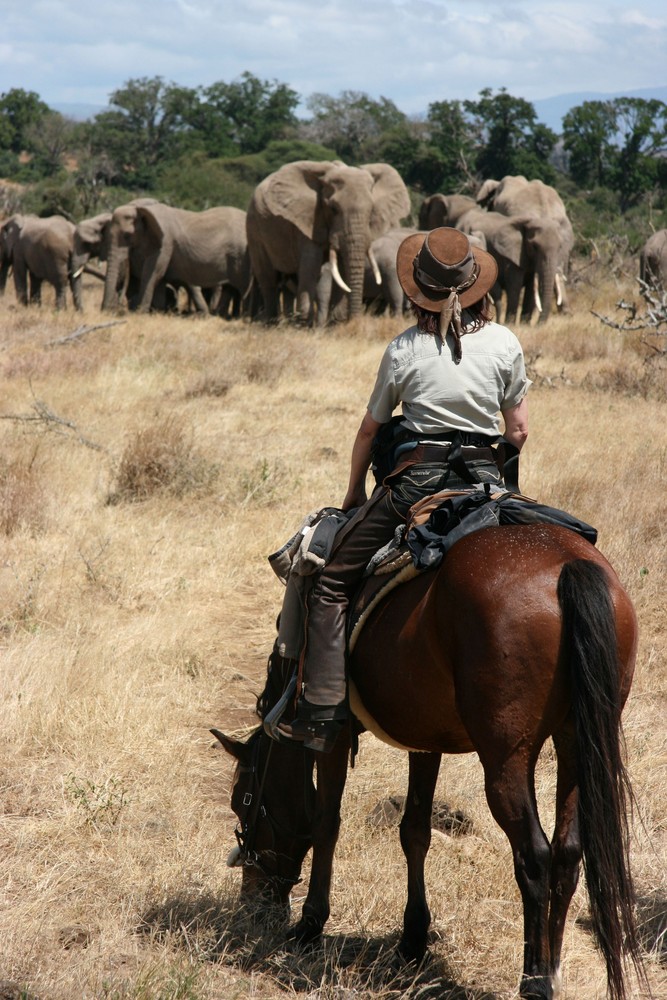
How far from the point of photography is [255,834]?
419 cm

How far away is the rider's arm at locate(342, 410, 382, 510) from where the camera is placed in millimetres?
3977

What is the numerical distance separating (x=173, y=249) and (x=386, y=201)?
13.5ft

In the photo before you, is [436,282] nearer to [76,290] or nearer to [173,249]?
[173,249]

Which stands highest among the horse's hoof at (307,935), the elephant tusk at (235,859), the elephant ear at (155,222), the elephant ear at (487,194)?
the elephant ear at (487,194)

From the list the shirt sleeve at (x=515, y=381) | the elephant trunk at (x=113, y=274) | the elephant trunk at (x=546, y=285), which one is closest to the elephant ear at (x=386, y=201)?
the elephant trunk at (x=546, y=285)

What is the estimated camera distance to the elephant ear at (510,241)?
2027cm

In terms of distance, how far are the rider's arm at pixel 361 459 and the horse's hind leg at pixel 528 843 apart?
4.15 ft

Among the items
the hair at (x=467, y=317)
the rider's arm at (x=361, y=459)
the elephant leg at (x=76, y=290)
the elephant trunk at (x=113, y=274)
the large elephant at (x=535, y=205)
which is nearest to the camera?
the hair at (x=467, y=317)

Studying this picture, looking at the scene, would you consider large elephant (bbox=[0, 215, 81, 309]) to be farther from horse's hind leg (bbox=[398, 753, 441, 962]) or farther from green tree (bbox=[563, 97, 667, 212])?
green tree (bbox=[563, 97, 667, 212])

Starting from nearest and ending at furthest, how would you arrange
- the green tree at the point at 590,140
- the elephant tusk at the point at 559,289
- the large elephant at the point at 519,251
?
the large elephant at the point at 519,251 → the elephant tusk at the point at 559,289 → the green tree at the point at 590,140

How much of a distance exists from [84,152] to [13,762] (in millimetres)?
51327

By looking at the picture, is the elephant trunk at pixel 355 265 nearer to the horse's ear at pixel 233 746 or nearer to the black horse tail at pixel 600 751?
the horse's ear at pixel 233 746

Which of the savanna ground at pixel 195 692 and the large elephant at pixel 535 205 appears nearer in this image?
the savanna ground at pixel 195 692

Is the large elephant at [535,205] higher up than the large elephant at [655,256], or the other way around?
the large elephant at [535,205]
